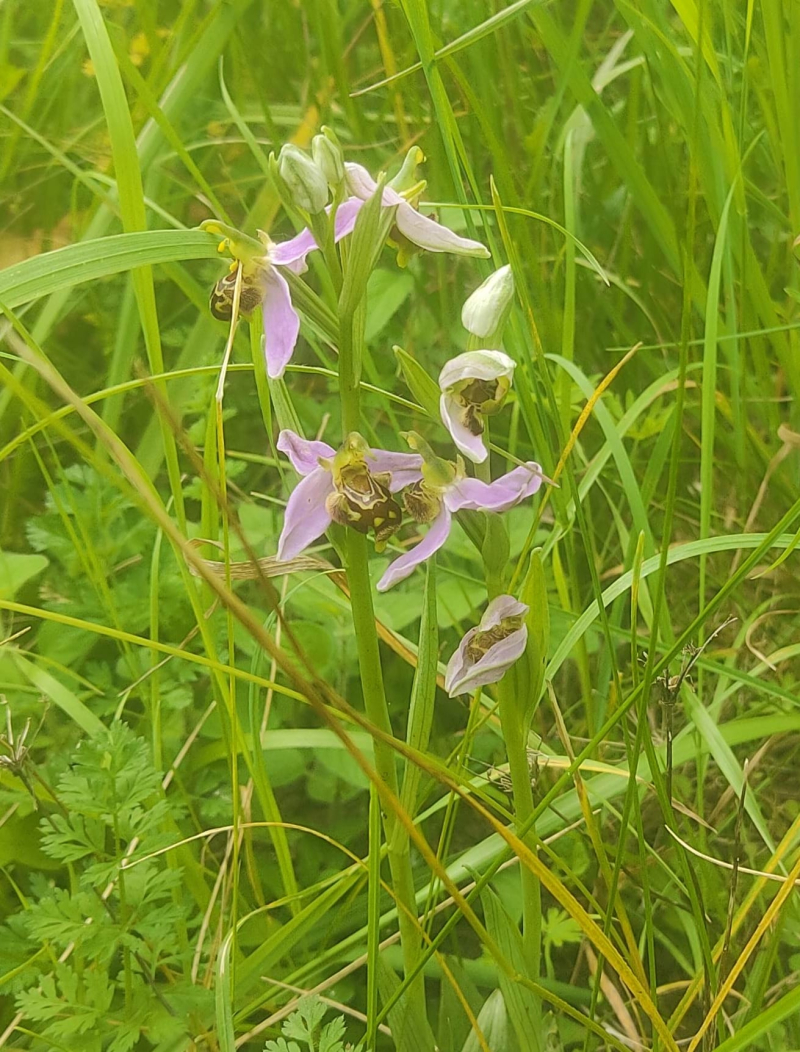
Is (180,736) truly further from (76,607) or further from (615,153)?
(615,153)

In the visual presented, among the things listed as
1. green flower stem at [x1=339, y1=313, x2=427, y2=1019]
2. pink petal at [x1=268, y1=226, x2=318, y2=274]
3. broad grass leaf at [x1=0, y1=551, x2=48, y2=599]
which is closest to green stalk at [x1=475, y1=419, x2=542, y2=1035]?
green flower stem at [x1=339, y1=313, x2=427, y2=1019]

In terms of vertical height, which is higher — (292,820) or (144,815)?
(144,815)

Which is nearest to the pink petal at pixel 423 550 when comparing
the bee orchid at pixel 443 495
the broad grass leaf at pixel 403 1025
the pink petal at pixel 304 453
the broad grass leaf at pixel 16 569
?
the bee orchid at pixel 443 495

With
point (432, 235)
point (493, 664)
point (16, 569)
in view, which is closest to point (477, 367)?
point (432, 235)

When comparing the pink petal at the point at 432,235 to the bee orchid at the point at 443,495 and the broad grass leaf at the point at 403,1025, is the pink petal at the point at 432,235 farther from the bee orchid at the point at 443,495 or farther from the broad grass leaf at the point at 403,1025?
the broad grass leaf at the point at 403,1025

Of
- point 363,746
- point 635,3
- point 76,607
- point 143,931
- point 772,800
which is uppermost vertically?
point 635,3

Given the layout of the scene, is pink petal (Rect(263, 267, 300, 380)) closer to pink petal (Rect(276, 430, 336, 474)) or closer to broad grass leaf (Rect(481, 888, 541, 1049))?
pink petal (Rect(276, 430, 336, 474))

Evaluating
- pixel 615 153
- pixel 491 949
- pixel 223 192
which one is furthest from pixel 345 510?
pixel 223 192
